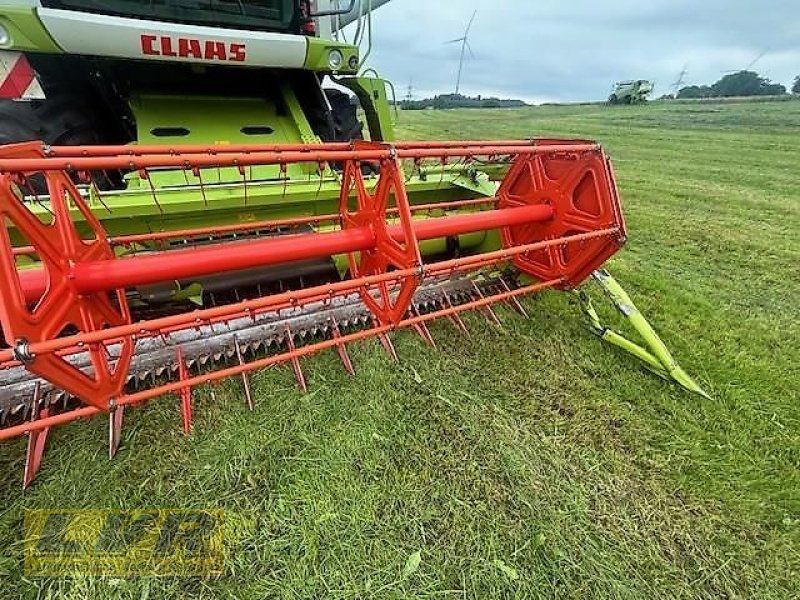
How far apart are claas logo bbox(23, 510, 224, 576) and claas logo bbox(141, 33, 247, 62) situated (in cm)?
208

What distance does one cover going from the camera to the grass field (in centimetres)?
158

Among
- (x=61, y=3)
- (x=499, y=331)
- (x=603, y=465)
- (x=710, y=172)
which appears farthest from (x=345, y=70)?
(x=710, y=172)

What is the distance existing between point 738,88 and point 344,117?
58.4 m

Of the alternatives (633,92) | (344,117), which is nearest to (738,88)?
(633,92)

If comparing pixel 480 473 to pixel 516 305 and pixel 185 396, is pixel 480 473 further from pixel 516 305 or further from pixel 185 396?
pixel 516 305

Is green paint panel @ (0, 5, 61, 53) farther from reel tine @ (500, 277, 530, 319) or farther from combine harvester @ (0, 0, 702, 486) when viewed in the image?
reel tine @ (500, 277, 530, 319)

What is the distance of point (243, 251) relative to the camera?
1.81 m

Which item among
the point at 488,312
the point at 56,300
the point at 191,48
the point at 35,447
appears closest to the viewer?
the point at 56,300

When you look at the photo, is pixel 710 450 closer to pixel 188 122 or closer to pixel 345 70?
pixel 345 70

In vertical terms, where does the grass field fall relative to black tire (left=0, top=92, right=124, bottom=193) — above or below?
below

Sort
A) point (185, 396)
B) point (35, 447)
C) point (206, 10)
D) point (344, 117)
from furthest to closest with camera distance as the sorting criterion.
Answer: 1. point (344, 117)
2. point (206, 10)
3. point (185, 396)
4. point (35, 447)

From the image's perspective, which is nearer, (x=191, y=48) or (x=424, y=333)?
(x=191, y=48)

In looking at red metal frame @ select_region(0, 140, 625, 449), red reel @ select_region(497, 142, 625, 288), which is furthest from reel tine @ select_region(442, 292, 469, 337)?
red reel @ select_region(497, 142, 625, 288)

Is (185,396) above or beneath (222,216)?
beneath
